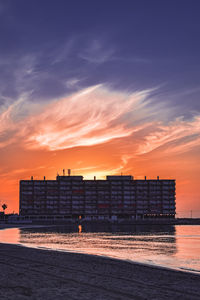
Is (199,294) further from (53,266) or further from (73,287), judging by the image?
(53,266)

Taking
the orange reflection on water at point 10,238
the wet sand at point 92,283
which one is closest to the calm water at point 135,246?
the orange reflection on water at point 10,238

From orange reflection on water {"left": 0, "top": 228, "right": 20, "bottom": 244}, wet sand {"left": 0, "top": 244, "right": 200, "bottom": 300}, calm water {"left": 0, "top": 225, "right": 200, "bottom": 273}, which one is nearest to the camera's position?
wet sand {"left": 0, "top": 244, "right": 200, "bottom": 300}

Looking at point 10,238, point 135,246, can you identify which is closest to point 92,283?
point 135,246

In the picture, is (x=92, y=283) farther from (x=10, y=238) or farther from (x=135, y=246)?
(x=10, y=238)

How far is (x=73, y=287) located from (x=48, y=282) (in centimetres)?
196

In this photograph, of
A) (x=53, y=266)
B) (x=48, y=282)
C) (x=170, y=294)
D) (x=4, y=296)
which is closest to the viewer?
(x=4, y=296)

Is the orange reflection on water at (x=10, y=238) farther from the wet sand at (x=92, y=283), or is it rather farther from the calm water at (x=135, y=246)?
the wet sand at (x=92, y=283)

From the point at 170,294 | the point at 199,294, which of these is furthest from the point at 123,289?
the point at 199,294

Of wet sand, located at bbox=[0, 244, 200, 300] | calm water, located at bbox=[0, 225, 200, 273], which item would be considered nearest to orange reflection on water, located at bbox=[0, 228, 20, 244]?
calm water, located at bbox=[0, 225, 200, 273]

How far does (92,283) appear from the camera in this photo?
19031mm

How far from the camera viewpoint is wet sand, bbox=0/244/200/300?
1599cm

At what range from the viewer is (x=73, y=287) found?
57.7 feet

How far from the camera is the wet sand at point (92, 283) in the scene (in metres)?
16.0

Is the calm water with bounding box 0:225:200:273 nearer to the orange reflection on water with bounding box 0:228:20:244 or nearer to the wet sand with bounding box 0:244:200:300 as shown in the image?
the orange reflection on water with bounding box 0:228:20:244
